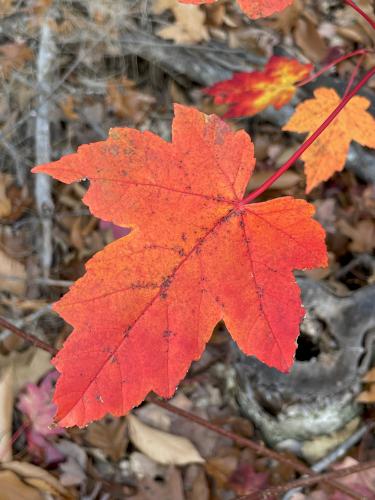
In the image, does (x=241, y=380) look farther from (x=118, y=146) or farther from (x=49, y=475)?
(x=118, y=146)

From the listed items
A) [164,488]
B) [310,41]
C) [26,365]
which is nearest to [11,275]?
[26,365]

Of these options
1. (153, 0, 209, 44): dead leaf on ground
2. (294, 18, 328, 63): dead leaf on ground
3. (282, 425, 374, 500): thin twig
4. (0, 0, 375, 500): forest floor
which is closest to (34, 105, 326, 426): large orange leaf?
(0, 0, 375, 500): forest floor

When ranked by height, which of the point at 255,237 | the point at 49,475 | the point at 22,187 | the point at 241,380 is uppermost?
the point at 255,237

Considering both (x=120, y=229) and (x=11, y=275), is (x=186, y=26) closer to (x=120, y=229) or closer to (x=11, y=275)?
(x=120, y=229)

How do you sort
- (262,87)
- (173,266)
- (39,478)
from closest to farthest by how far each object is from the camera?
(173,266) < (262,87) < (39,478)

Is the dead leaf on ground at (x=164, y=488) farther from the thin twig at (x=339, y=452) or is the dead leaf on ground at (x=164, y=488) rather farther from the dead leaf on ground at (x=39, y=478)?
the thin twig at (x=339, y=452)

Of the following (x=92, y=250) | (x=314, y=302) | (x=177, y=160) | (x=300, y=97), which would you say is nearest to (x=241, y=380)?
(x=314, y=302)

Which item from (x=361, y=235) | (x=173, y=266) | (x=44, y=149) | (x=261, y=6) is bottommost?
(x=361, y=235)
